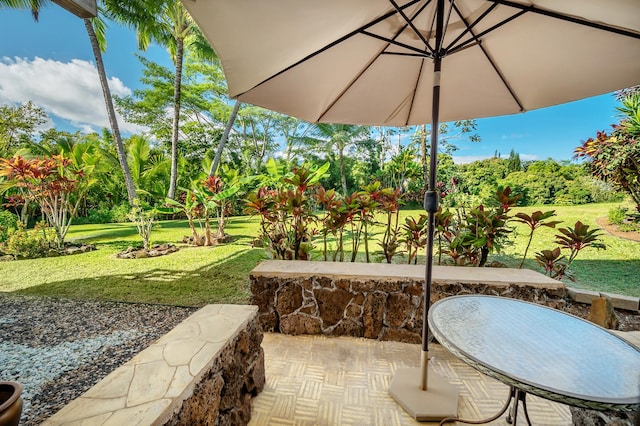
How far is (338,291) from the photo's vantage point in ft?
7.66

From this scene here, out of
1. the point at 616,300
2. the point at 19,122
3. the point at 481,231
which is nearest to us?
the point at 616,300

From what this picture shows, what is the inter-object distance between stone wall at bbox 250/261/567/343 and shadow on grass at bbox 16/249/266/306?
987 millimetres

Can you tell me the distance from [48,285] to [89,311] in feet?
4.22

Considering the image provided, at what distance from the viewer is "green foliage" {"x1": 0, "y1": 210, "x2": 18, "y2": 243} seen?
15.2 ft

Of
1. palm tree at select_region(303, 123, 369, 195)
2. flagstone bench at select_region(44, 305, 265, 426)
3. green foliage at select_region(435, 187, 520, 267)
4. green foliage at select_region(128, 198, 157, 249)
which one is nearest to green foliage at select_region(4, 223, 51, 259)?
green foliage at select_region(128, 198, 157, 249)

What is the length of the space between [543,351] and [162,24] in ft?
30.9

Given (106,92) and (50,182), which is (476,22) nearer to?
(50,182)

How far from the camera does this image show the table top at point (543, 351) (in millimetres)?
811

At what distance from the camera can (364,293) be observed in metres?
2.29

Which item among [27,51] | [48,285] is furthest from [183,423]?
[27,51]

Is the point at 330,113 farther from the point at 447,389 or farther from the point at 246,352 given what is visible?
the point at 447,389

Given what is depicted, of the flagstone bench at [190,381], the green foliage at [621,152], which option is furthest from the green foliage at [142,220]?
the green foliage at [621,152]

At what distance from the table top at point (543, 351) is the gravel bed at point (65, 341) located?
236 cm

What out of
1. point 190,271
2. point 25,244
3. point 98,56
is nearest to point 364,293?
point 190,271
